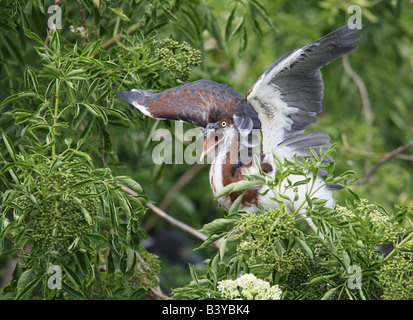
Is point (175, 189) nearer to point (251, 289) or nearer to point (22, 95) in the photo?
point (22, 95)

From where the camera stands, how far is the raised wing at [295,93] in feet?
8.50

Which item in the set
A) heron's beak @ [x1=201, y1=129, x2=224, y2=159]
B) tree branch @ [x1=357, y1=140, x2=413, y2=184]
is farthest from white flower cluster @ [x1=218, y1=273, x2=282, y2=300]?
tree branch @ [x1=357, y1=140, x2=413, y2=184]

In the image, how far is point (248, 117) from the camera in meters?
2.89

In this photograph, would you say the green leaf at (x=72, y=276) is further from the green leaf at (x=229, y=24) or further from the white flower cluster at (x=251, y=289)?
the green leaf at (x=229, y=24)

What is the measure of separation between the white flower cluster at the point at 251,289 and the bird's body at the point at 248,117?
79 centimetres

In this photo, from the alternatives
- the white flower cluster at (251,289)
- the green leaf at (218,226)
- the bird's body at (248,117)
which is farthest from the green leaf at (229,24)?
Answer: the white flower cluster at (251,289)

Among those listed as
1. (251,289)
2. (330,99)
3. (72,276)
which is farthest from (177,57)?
(330,99)

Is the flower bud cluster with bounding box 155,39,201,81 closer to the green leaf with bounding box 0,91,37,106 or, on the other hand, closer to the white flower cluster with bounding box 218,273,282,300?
the green leaf with bounding box 0,91,37,106

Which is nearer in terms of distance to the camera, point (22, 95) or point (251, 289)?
point (251, 289)

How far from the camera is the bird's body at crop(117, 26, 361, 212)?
2.77m

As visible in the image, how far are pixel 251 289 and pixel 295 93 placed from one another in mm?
1137

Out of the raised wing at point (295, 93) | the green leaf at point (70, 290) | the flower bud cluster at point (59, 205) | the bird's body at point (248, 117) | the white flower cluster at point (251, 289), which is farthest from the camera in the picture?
the bird's body at point (248, 117)
